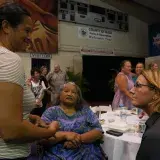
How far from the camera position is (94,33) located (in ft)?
33.4

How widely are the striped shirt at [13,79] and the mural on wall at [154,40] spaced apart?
10416 millimetres

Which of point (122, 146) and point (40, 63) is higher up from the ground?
point (40, 63)

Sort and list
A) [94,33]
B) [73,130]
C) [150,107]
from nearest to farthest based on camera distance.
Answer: [150,107] < [73,130] < [94,33]

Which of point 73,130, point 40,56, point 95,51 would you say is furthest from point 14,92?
point 95,51

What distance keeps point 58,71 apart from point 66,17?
2.16 metres

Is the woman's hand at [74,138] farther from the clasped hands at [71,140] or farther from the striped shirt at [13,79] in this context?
the striped shirt at [13,79]

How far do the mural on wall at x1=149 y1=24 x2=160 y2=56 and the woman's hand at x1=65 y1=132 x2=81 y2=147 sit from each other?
366 inches

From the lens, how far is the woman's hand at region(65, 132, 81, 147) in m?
2.26

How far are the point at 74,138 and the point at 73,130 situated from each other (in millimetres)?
125

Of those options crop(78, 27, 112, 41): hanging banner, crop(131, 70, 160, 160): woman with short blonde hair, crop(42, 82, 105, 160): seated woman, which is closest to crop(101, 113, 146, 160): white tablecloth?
crop(42, 82, 105, 160): seated woman

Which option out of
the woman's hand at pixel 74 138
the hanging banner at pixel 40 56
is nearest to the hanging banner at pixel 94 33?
the hanging banner at pixel 40 56

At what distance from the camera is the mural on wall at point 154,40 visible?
1105 centimetres

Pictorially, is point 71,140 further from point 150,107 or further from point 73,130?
point 150,107

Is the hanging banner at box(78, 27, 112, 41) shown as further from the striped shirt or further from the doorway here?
the striped shirt
